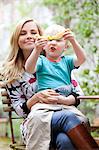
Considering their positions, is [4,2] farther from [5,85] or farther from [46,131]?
[46,131]

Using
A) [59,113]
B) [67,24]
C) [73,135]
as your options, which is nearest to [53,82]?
[59,113]

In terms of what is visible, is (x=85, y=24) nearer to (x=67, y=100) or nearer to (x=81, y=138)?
(x=67, y=100)

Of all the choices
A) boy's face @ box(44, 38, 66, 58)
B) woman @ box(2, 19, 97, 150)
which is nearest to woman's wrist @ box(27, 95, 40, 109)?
woman @ box(2, 19, 97, 150)

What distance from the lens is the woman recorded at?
2.18m

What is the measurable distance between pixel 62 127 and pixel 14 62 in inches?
24.6

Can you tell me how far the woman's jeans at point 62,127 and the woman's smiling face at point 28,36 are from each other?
1.81 feet

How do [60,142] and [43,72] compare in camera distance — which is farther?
[43,72]

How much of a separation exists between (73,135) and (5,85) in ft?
2.19

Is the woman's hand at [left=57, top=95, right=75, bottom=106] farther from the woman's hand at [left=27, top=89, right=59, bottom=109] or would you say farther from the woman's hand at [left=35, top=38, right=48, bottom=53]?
the woman's hand at [left=35, top=38, right=48, bottom=53]

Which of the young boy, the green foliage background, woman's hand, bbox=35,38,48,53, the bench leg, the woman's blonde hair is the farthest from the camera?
the green foliage background

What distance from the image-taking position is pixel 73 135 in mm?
2158

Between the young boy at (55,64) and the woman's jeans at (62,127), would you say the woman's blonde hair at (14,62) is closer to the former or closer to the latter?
the young boy at (55,64)

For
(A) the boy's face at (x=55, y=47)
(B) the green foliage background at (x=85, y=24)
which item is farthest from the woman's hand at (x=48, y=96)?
(B) the green foliage background at (x=85, y=24)

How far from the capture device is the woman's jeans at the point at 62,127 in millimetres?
2163
